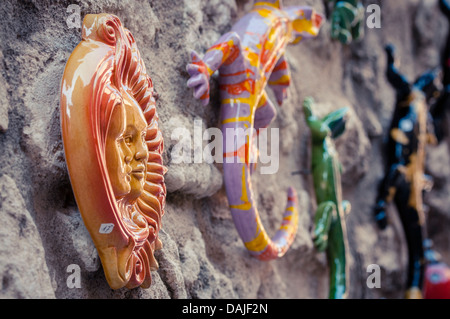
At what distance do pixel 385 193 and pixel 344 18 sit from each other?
41 centimetres

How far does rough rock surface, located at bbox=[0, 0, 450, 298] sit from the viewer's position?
0.48m

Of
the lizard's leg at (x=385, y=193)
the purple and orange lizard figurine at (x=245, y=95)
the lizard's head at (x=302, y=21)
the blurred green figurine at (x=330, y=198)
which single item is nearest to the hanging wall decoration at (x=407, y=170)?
the lizard's leg at (x=385, y=193)

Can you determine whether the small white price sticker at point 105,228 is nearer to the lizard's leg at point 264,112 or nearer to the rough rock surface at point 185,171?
the rough rock surface at point 185,171

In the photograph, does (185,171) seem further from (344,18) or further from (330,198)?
(344,18)

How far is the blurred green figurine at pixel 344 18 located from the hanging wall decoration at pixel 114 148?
69 cm

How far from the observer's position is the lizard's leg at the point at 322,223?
0.98m

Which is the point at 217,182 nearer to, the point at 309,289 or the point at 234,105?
the point at 234,105

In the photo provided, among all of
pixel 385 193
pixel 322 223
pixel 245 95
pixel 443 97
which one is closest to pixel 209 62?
pixel 245 95

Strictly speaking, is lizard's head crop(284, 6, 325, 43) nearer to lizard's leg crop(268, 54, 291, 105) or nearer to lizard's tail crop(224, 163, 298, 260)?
lizard's leg crop(268, 54, 291, 105)

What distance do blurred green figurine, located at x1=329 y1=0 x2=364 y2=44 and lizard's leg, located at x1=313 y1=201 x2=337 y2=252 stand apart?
1.28ft

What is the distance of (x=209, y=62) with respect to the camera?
2.25 ft

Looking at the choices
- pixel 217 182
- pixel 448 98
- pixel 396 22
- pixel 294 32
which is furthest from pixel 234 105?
pixel 448 98

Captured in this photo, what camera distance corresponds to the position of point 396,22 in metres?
1.51

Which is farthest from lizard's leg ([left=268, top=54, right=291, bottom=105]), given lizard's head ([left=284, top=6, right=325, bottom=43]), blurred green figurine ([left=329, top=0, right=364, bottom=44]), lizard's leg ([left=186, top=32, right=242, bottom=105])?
blurred green figurine ([left=329, top=0, right=364, bottom=44])
